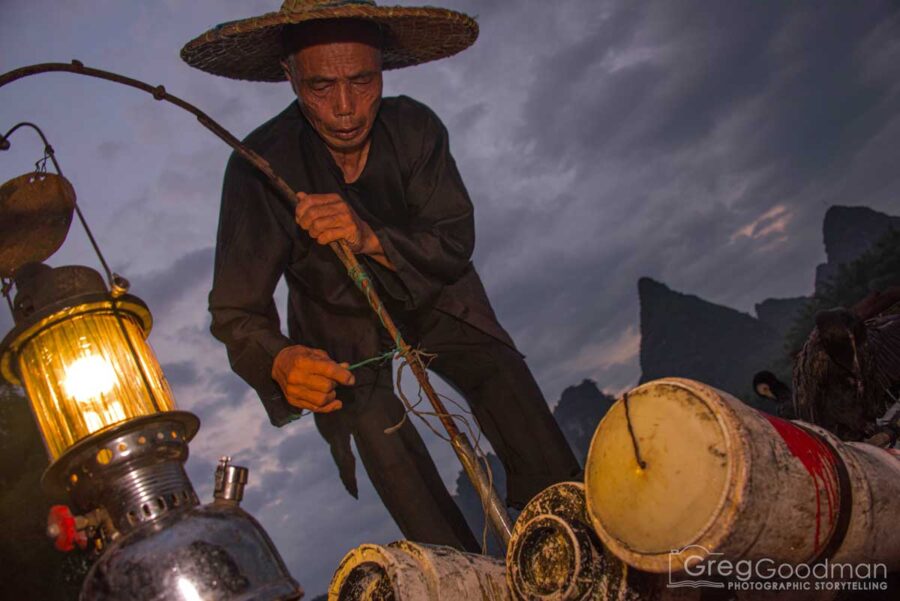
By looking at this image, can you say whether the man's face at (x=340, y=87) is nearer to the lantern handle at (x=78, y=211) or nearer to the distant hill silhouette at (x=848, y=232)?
the lantern handle at (x=78, y=211)

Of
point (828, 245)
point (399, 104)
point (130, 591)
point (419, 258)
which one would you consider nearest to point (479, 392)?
point (419, 258)

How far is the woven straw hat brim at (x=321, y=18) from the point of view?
3.47m

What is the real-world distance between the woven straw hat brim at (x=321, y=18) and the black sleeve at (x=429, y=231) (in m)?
0.47

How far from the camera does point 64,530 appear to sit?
1.90m

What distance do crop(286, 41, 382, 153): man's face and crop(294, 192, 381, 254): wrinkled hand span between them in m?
0.74

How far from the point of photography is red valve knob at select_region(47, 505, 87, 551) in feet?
6.24

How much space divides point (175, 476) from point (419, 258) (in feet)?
6.23

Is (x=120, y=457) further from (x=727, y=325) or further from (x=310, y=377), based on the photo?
(x=727, y=325)

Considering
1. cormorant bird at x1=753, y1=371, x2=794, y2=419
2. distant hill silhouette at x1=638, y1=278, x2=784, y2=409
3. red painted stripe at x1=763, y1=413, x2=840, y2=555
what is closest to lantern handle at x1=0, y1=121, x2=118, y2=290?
red painted stripe at x1=763, y1=413, x2=840, y2=555

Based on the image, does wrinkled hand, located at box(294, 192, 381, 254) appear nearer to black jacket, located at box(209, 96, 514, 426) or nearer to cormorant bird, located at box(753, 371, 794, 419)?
black jacket, located at box(209, 96, 514, 426)

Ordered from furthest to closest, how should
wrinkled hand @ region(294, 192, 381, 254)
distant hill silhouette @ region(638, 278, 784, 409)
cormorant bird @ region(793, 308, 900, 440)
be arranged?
distant hill silhouette @ region(638, 278, 784, 409)
cormorant bird @ region(793, 308, 900, 440)
wrinkled hand @ region(294, 192, 381, 254)

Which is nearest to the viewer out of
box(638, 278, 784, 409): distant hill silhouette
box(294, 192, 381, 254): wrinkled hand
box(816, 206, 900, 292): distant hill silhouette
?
box(294, 192, 381, 254): wrinkled hand

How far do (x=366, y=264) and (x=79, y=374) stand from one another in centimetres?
189

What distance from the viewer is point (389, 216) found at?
4.08 m
